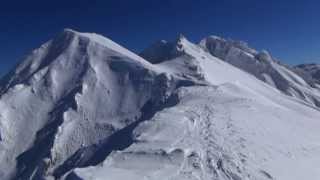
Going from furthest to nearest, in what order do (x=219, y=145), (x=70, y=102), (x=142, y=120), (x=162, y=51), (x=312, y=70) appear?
(x=312, y=70) < (x=162, y=51) < (x=70, y=102) < (x=142, y=120) < (x=219, y=145)

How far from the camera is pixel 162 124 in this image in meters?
52.3

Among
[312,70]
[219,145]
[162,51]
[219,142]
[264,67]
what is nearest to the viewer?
[219,145]

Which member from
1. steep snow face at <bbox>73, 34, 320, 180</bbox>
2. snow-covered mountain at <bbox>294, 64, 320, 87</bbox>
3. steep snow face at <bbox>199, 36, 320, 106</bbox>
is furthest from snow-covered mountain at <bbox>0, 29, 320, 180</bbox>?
snow-covered mountain at <bbox>294, 64, 320, 87</bbox>

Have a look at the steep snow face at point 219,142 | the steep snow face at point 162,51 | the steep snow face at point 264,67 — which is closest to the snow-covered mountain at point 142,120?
the steep snow face at point 219,142

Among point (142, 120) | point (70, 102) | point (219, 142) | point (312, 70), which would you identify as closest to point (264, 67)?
point (312, 70)

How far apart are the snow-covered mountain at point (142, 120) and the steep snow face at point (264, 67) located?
6.18 ft

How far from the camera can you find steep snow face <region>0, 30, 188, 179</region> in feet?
205

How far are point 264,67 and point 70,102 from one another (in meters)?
50.0

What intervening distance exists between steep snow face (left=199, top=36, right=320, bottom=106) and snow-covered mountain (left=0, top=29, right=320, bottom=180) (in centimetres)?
188

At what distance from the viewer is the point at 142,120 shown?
60.9 meters

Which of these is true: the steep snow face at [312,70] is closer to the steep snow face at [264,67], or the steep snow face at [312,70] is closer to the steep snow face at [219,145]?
the steep snow face at [264,67]

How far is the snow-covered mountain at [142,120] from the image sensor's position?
44000mm

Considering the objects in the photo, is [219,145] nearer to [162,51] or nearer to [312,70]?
[162,51]

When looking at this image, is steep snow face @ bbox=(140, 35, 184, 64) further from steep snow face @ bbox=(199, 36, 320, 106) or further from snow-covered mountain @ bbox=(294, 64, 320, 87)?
snow-covered mountain @ bbox=(294, 64, 320, 87)
